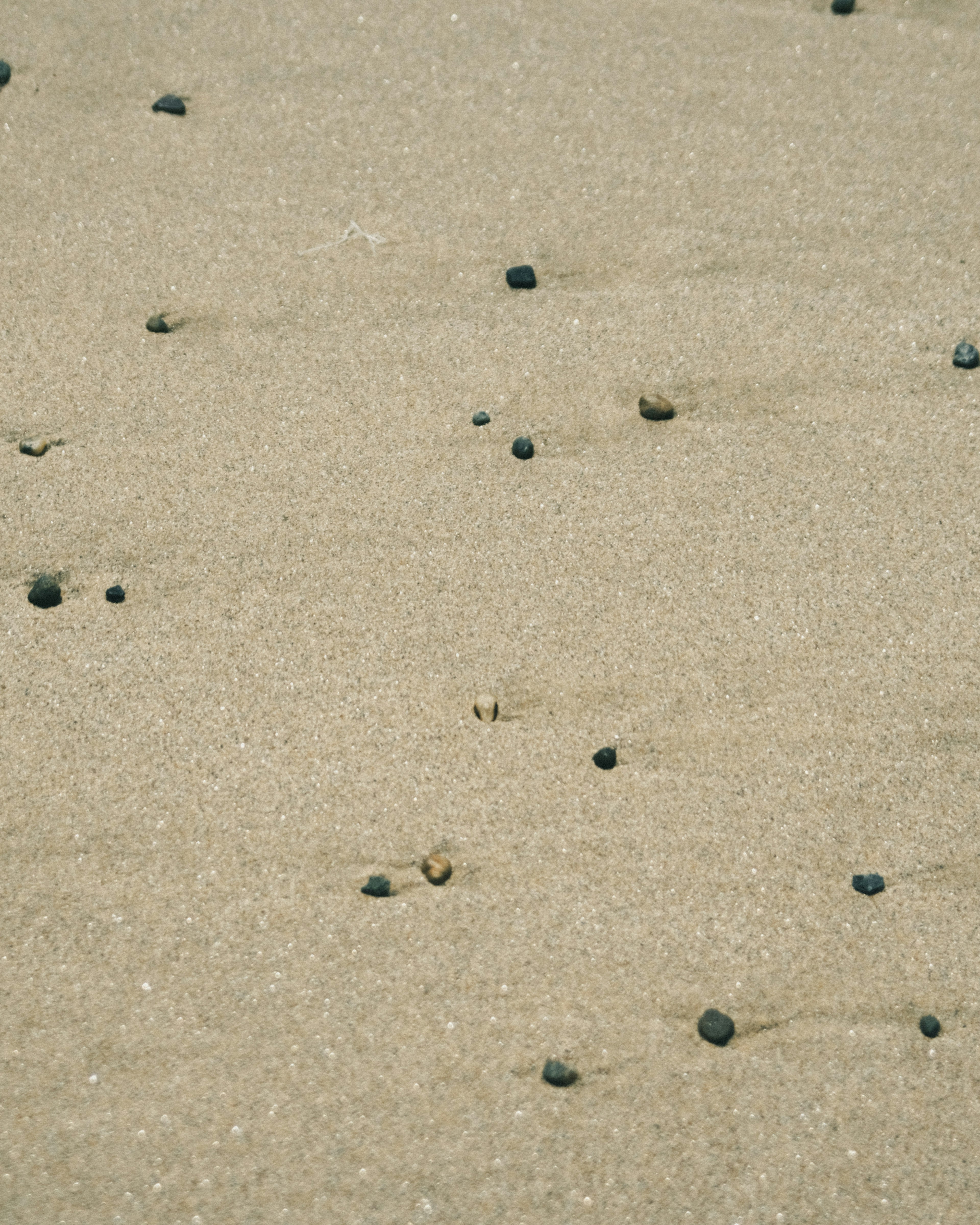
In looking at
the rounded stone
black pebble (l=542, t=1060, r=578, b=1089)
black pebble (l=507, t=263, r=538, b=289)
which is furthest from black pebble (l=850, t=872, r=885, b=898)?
black pebble (l=507, t=263, r=538, b=289)

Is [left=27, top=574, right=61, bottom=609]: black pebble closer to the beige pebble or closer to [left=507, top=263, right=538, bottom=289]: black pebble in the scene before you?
the beige pebble

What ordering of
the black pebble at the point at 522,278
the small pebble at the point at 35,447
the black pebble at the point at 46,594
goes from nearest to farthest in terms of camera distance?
the black pebble at the point at 46,594 < the small pebble at the point at 35,447 < the black pebble at the point at 522,278

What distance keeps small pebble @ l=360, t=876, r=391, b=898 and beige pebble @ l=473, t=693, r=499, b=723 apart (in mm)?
410

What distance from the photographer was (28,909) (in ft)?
7.50

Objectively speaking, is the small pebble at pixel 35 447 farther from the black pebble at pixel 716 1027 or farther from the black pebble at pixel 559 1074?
the black pebble at pixel 716 1027

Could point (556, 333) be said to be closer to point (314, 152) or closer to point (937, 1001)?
point (314, 152)

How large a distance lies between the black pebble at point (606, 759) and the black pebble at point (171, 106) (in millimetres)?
2272

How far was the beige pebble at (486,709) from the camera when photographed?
8.03 feet

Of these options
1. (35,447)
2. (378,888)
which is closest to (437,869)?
(378,888)

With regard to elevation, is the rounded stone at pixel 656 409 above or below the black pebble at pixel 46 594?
above

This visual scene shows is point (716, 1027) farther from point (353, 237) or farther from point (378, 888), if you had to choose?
point (353, 237)

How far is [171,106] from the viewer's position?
10.5 feet

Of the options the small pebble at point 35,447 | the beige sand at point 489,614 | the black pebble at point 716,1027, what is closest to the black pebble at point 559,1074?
the beige sand at point 489,614

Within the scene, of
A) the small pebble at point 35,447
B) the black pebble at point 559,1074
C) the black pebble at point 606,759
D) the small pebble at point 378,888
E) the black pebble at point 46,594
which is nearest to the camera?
the black pebble at point 559,1074
